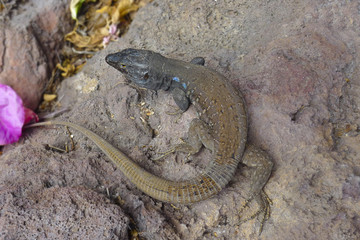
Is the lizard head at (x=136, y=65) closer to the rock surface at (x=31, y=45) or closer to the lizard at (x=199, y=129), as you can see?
the lizard at (x=199, y=129)

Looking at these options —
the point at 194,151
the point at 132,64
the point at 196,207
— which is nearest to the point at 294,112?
the point at 194,151

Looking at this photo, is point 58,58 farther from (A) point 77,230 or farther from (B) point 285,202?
(B) point 285,202

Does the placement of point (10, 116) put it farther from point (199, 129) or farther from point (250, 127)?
point (250, 127)

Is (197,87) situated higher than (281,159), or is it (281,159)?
(197,87)

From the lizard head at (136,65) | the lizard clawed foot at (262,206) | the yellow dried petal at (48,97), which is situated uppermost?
the lizard head at (136,65)

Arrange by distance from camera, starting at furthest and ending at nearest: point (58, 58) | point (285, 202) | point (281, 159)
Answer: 1. point (58, 58)
2. point (281, 159)
3. point (285, 202)

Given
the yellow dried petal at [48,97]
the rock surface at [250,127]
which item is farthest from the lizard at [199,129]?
the yellow dried petal at [48,97]

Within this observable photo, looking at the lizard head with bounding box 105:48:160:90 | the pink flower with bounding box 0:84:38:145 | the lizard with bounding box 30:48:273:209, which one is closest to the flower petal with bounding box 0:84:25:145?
the pink flower with bounding box 0:84:38:145
